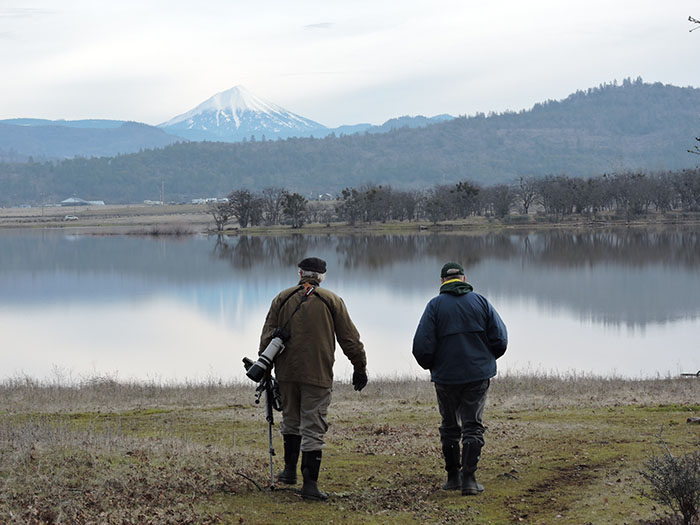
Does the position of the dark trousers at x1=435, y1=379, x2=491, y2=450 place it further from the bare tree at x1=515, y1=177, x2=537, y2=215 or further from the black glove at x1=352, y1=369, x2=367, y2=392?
the bare tree at x1=515, y1=177, x2=537, y2=215

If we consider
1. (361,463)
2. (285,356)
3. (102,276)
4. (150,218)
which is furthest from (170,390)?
(150,218)

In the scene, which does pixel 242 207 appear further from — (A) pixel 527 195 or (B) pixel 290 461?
(B) pixel 290 461

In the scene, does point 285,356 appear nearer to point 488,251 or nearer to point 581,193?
point 488,251

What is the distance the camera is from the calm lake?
827 inches

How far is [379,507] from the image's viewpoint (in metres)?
6.08

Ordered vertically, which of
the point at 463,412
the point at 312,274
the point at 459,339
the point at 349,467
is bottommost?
the point at 349,467

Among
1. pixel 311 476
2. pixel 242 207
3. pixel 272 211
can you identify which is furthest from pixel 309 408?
pixel 272 211

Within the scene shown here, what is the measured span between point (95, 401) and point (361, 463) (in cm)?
727

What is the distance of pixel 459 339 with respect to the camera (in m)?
6.43

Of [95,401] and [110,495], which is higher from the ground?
[110,495]

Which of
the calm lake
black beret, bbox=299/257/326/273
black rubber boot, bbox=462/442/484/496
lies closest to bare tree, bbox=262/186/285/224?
the calm lake

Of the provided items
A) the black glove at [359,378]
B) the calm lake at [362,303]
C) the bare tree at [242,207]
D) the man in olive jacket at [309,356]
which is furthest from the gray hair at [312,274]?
the bare tree at [242,207]

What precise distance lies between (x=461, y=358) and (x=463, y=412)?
18.4 inches

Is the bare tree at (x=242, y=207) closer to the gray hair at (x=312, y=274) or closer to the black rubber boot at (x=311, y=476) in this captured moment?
the gray hair at (x=312, y=274)
